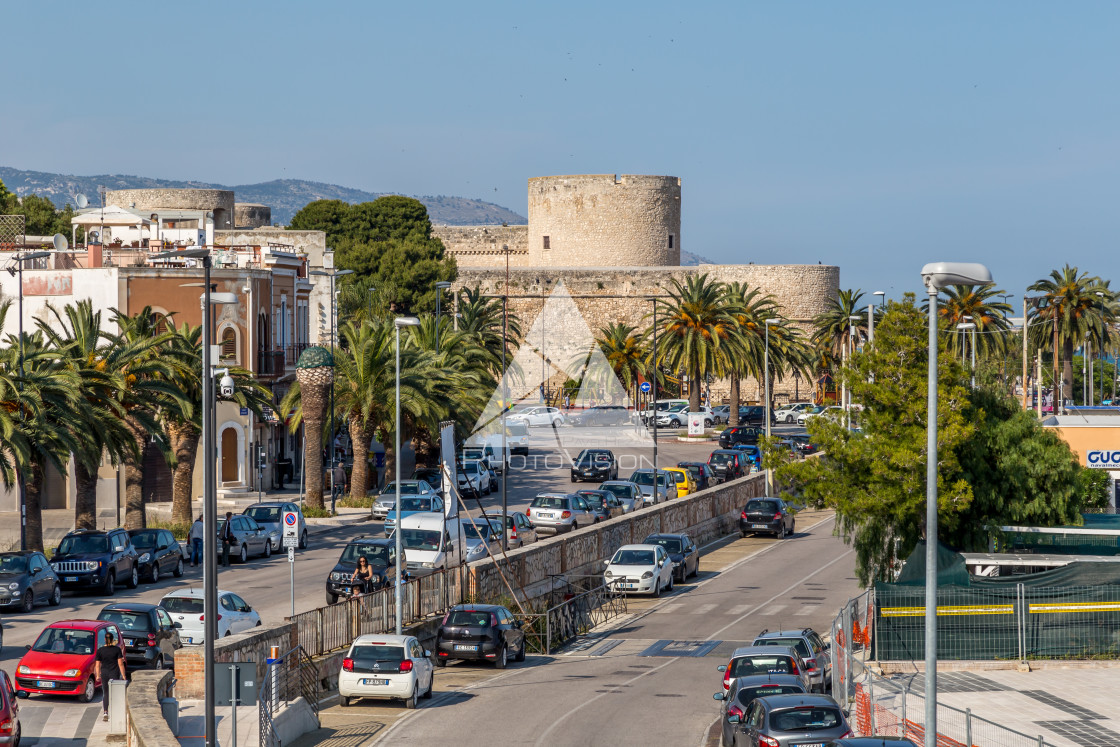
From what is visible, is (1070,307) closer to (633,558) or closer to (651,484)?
(651,484)

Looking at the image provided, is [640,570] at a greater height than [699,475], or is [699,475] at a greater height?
[699,475]

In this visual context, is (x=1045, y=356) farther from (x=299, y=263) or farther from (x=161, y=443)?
(x=161, y=443)

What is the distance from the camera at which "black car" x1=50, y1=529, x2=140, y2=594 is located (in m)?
33.2

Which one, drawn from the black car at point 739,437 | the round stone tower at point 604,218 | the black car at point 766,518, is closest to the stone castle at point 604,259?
the round stone tower at point 604,218

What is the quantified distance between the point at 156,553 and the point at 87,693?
41.1 feet

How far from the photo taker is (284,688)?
926 inches

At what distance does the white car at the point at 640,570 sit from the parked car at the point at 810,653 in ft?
40.1

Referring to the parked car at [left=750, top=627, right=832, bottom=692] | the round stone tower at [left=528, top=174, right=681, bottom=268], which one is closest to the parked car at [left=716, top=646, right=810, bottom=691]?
the parked car at [left=750, top=627, right=832, bottom=692]

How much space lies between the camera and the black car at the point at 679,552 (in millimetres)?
41938

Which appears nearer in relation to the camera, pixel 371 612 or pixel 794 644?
pixel 794 644

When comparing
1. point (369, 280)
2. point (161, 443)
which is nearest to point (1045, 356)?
point (369, 280)

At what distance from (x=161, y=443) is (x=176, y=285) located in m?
15.4

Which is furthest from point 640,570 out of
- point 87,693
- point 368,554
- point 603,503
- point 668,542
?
point 87,693

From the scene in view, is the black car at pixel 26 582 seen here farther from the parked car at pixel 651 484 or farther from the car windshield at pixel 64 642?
the parked car at pixel 651 484
